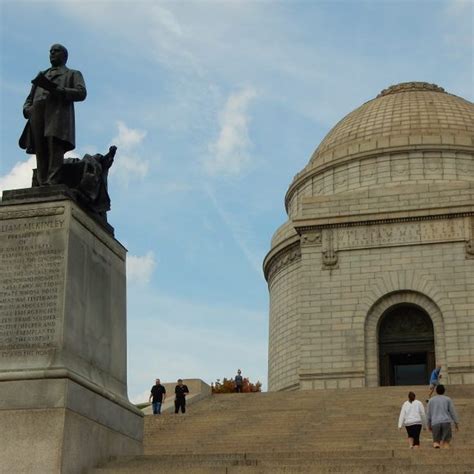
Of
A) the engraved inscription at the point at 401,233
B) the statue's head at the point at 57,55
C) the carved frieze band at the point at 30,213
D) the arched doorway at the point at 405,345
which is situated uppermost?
the engraved inscription at the point at 401,233

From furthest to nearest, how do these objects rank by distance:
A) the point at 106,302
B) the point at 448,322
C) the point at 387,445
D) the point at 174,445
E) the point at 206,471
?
the point at 448,322
the point at 174,445
the point at 387,445
the point at 106,302
the point at 206,471

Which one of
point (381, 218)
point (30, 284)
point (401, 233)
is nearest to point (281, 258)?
point (381, 218)

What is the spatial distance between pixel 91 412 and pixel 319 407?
10.4 m

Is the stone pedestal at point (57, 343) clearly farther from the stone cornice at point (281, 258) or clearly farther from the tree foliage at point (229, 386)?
the tree foliage at point (229, 386)

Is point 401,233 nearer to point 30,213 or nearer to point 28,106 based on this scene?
point 28,106

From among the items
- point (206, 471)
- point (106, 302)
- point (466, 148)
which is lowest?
point (206, 471)

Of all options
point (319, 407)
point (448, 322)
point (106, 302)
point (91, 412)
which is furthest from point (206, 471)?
point (448, 322)

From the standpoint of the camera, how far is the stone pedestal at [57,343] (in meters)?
11.4

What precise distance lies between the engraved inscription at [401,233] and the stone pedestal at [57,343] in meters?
21.0

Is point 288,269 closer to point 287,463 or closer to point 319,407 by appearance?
point 319,407

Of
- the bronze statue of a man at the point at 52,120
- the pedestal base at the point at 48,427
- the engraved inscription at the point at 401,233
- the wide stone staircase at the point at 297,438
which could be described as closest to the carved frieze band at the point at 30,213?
the bronze statue of a man at the point at 52,120

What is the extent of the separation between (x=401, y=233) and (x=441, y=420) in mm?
19683

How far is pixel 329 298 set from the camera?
33438mm

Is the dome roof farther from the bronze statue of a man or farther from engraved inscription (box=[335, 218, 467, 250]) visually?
the bronze statue of a man
